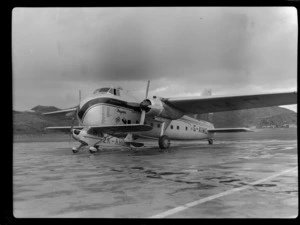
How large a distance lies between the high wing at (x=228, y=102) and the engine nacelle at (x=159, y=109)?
339 millimetres

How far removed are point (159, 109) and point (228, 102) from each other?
436cm

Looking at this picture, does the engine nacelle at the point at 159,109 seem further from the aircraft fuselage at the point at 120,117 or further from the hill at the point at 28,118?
the hill at the point at 28,118

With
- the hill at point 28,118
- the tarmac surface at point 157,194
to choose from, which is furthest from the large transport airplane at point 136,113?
the tarmac surface at point 157,194

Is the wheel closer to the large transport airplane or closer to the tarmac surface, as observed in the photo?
the large transport airplane

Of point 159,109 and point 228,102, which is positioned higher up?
point 228,102

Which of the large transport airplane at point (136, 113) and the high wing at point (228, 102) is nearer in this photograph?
the large transport airplane at point (136, 113)

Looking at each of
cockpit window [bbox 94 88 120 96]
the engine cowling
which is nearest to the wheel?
the engine cowling

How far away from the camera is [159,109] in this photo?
17.4 meters

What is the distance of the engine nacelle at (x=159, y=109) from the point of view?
1712 cm

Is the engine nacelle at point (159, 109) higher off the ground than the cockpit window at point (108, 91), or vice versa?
the cockpit window at point (108, 91)

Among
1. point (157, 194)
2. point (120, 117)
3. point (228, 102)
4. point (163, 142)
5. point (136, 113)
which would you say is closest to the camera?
point (157, 194)

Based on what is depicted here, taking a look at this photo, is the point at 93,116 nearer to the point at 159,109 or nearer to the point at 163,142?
the point at 159,109

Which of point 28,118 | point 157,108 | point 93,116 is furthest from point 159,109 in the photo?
point 28,118

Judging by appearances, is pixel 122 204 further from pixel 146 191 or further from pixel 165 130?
pixel 165 130
